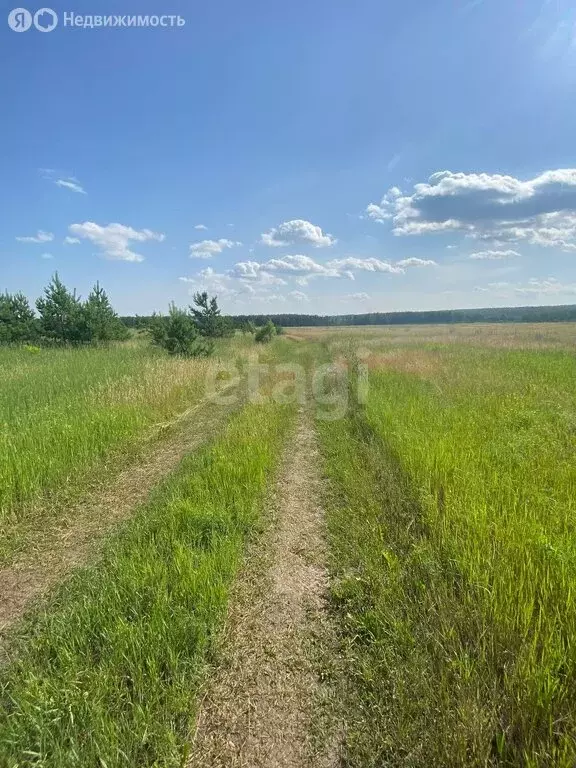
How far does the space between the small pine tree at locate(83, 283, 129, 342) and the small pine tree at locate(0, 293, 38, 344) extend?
5314 millimetres

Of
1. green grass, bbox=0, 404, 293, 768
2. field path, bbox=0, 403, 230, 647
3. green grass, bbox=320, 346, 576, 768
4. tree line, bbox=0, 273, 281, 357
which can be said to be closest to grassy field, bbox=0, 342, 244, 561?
field path, bbox=0, 403, 230, 647

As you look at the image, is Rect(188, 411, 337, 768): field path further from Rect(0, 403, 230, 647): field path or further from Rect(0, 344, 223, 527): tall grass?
Rect(0, 344, 223, 527): tall grass

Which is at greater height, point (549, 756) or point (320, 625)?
point (549, 756)

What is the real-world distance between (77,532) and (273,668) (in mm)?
3138

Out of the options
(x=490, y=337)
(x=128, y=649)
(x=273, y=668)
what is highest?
(x=490, y=337)

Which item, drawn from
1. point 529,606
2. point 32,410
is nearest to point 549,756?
point 529,606

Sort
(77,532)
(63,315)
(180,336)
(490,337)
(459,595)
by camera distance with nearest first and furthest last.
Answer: (459,595), (77,532), (180,336), (63,315), (490,337)

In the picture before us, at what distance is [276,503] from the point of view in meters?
5.15

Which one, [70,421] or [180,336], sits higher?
[180,336]

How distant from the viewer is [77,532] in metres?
4.51

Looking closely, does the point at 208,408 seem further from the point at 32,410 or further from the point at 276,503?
the point at 276,503

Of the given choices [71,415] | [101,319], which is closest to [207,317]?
[101,319]

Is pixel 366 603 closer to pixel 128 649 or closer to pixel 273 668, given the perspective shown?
pixel 273 668

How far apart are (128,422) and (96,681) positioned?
624 cm
